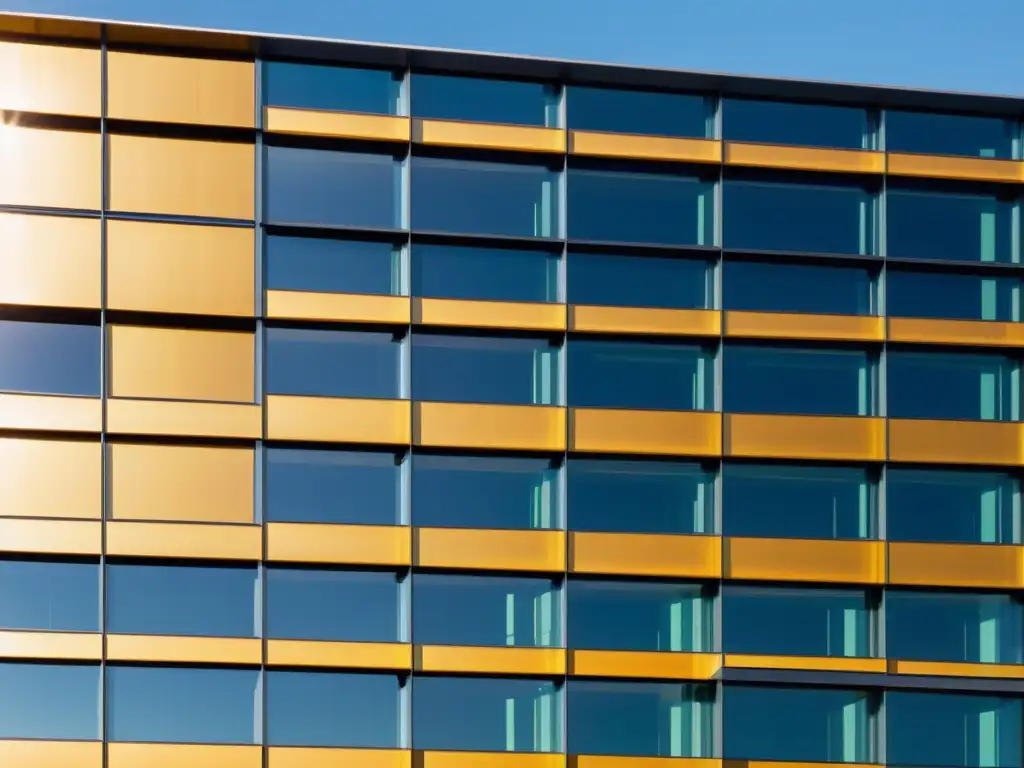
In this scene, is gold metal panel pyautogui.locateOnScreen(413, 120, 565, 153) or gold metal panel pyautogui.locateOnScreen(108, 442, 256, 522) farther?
gold metal panel pyautogui.locateOnScreen(413, 120, 565, 153)

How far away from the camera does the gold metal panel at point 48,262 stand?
104ft

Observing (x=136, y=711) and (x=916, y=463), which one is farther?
(x=916, y=463)

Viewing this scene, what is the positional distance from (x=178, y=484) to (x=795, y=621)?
12.2 meters

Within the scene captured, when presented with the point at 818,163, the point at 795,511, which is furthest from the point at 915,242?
the point at 795,511

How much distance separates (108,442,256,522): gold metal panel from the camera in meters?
31.6

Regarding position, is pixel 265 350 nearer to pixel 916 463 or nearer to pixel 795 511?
pixel 795 511

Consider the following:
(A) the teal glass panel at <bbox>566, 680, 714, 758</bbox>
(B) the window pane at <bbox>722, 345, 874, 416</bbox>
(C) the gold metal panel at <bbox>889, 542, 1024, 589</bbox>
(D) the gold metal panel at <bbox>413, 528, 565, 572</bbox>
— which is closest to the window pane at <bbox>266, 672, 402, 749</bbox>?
(D) the gold metal panel at <bbox>413, 528, 565, 572</bbox>

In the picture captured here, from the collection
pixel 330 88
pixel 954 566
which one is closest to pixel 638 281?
pixel 330 88

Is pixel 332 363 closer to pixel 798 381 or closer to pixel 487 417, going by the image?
pixel 487 417

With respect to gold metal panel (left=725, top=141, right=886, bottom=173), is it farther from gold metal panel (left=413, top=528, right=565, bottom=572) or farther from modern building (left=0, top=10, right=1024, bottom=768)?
gold metal panel (left=413, top=528, right=565, bottom=572)

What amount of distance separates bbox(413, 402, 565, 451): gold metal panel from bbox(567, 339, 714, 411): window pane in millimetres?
724

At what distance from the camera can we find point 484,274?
109 ft

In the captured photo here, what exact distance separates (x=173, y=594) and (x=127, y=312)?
541cm

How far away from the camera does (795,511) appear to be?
33.3 metres
